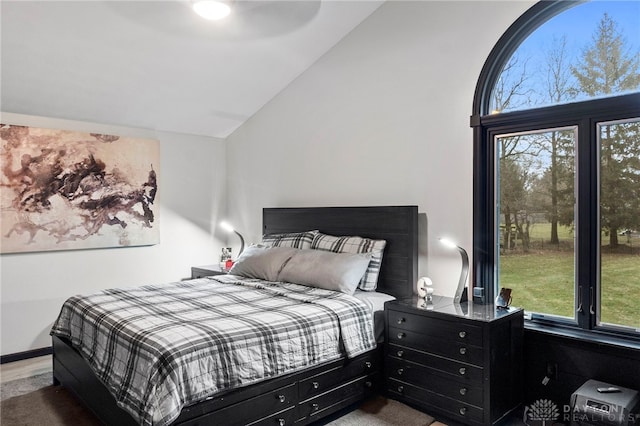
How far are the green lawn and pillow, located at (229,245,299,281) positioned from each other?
1667 millimetres

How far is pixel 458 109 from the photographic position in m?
3.21

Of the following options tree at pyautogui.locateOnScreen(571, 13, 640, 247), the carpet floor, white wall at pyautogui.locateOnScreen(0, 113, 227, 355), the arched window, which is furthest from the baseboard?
tree at pyautogui.locateOnScreen(571, 13, 640, 247)

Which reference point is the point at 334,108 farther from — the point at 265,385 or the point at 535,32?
the point at 265,385

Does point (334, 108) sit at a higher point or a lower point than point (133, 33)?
lower

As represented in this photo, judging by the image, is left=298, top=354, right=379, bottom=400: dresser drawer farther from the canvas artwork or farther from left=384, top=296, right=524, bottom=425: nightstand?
the canvas artwork

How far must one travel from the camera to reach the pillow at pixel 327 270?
3.17 m

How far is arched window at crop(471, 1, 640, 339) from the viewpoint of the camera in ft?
8.43

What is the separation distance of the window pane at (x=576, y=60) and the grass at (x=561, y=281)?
862 mm

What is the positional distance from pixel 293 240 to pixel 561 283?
7.00 ft

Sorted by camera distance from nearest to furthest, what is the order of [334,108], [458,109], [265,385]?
[265,385] < [458,109] < [334,108]

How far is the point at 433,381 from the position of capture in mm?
2754

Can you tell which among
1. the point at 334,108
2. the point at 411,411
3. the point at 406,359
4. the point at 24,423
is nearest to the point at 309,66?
the point at 334,108

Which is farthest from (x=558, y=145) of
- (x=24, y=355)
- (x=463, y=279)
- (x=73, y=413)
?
(x=24, y=355)

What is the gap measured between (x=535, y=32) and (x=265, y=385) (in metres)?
2.75
